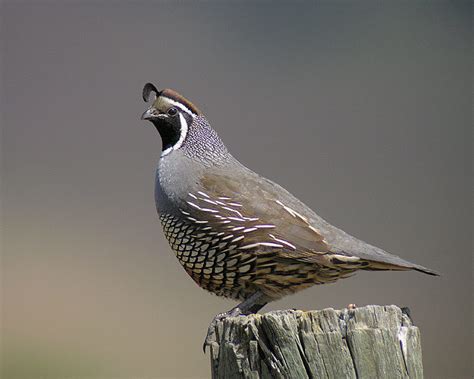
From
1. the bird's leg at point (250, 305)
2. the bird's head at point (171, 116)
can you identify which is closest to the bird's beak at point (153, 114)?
the bird's head at point (171, 116)

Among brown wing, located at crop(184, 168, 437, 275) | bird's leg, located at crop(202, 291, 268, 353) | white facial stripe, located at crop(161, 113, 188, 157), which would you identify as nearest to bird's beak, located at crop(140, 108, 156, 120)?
white facial stripe, located at crop(161, 113, 188, 157)

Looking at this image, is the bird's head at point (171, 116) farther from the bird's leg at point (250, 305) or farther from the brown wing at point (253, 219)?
the bird's leg at point (250, 305)

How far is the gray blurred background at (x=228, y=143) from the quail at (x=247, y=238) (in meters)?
1.63

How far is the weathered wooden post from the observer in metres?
2.42

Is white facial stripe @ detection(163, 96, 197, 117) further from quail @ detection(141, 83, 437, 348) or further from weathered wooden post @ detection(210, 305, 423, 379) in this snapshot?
weathered wooden post @ detection(210, 305, 423, 379)

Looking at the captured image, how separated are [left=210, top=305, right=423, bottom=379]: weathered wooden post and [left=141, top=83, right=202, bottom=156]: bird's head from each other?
1.75 meters

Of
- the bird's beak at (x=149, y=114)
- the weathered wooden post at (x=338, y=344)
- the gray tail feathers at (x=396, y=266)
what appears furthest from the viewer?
the bird's beak at (x=149, y=114)

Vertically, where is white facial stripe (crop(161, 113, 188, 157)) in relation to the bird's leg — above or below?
above

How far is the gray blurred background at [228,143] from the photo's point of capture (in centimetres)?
574

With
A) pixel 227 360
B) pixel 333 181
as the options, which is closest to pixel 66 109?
pixel 333 181

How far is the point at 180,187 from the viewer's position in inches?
153

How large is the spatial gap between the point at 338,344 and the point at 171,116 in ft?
6.26

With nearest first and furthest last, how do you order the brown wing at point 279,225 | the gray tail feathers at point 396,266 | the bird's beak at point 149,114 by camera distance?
1. the gray tail feathers at point 396,266
2. the brown wing at point 279,225
3. the bird's beak at point 149,114

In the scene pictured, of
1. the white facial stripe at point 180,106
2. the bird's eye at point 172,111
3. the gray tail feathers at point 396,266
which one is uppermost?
the white facial stripe at point 180,106
